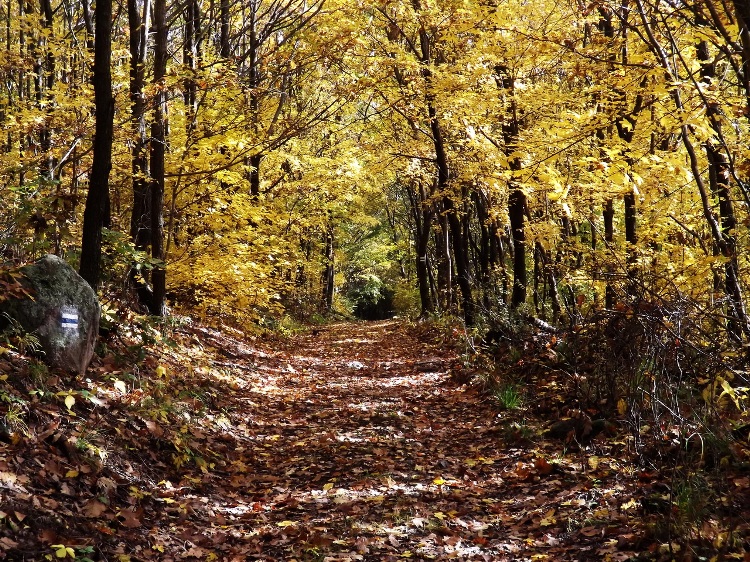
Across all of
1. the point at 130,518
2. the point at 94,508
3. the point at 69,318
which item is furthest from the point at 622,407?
the point at 69,318

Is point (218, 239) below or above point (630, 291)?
above

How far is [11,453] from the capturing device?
4.28 m

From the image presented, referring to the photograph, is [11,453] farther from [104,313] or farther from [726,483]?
[726,483]

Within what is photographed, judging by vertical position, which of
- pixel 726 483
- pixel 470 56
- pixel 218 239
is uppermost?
pixel 470 56

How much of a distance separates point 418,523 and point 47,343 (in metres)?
3.98

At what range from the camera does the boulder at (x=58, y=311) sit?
5.85m

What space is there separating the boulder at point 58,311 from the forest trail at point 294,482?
1.45 feet

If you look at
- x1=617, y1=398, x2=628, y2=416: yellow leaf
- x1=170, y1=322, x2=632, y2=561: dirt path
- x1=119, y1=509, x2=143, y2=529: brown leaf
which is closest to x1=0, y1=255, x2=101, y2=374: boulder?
x1=170, y1=322, x2=632, y2=561: dirt path

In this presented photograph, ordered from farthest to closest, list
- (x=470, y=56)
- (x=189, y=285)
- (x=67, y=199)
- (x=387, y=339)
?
(x=387, y=339)
(x=189, y=285)
(x=470, y=56)
(x=67, y=199)

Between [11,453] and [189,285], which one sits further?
[189,285]

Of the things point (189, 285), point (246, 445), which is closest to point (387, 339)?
point (189, 285)

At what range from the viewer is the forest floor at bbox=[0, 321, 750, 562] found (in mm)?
4008

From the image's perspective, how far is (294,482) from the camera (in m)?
5.92

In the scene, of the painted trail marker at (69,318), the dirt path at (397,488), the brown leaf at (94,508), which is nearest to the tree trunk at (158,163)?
the dirt path at (397,488)
